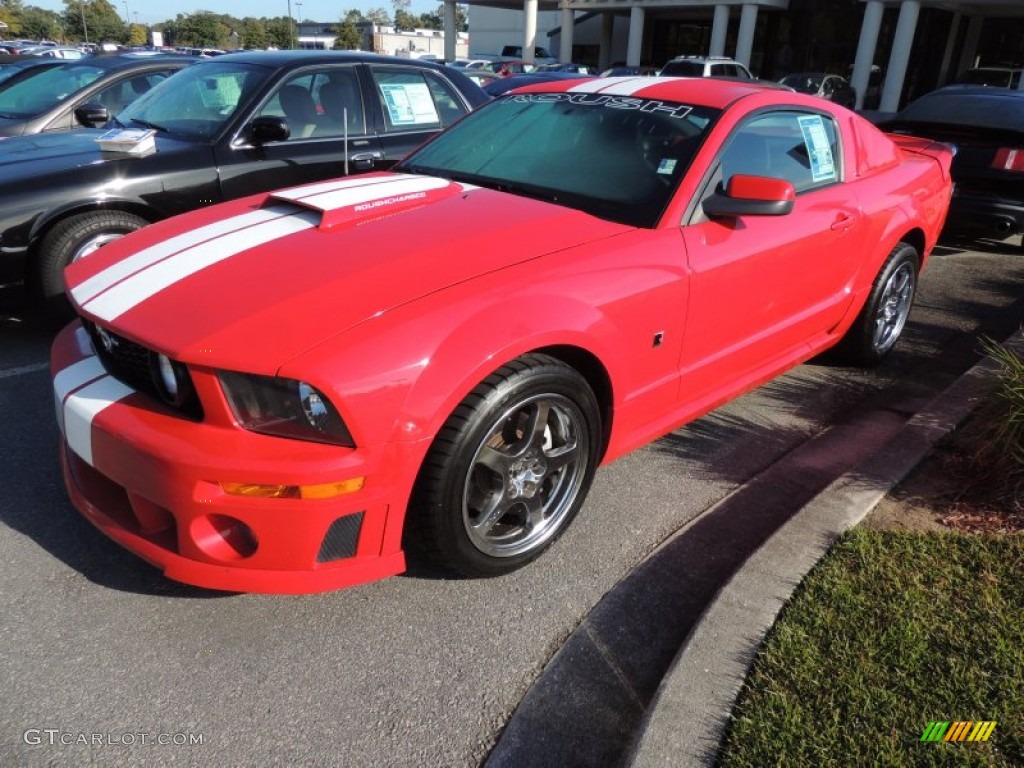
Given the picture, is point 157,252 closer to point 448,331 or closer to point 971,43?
point 448,331

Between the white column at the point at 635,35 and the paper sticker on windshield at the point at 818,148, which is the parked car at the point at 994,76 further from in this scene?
the paper sticker on windshield at the point at 818,148

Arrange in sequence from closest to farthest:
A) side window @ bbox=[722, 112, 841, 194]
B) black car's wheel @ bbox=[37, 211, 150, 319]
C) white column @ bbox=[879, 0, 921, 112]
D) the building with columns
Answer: side window @ bbox=[722, 112, 841, 194], black car's wheel @ bbox=[37, 211, 150, 319], white column @ bbox=[879, 0, 921, 112], the building with columns

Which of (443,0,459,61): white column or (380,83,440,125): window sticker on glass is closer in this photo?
(380,83,440,125): window sticker on glass

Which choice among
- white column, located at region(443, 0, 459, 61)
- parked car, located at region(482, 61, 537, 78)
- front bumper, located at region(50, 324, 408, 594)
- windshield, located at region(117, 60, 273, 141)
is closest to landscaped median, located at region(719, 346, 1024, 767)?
front bumper, located at region(50, 324, 408, 594)

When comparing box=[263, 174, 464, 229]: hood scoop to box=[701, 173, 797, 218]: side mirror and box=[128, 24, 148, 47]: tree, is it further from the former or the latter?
box=[128, 24, 148, 47]: tree

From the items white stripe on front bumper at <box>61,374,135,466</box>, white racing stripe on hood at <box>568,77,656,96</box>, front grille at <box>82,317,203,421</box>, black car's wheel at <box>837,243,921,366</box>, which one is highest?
white racing stripe on hood at <box>568,77,656,96</box>

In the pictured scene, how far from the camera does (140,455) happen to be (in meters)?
2.15

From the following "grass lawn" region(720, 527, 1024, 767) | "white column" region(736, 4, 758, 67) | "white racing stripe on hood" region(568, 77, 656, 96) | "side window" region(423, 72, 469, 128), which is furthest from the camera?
"white column" region(736, 4, 758, 67)

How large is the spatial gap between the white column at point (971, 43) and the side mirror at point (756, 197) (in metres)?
41.7

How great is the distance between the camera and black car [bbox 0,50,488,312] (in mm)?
4266

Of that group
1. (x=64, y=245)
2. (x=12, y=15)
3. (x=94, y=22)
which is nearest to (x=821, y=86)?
(x=64, y=245)

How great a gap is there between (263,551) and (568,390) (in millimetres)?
1049

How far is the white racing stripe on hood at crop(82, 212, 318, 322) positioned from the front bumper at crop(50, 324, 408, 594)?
0.86ft

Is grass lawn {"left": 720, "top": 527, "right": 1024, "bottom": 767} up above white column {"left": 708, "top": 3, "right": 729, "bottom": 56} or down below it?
below
